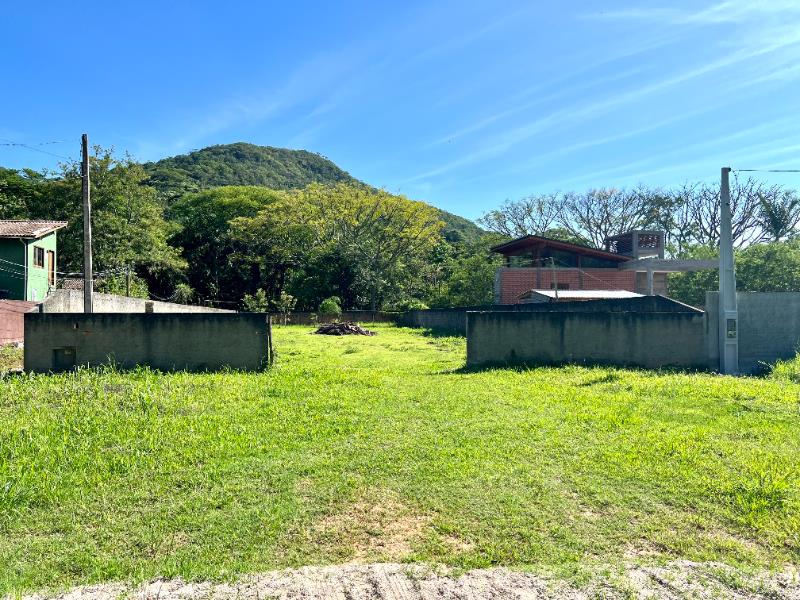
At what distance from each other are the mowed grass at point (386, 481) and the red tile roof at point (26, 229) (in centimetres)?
1389

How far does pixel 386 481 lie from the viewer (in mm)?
4609

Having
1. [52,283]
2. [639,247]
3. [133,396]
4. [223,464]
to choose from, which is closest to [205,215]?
[52,283]

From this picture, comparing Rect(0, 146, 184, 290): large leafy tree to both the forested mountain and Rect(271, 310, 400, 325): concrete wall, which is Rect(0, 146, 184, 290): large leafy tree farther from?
the forested mountain

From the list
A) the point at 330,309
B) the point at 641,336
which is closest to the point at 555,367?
the point at 641,336

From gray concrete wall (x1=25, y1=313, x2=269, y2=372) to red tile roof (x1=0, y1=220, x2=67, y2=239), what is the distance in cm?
1097

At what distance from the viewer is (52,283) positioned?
74.5ft

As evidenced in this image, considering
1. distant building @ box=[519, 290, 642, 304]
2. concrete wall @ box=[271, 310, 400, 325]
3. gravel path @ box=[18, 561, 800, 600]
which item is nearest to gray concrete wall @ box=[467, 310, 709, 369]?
distant building @ box=[519, 290, 642, 304]

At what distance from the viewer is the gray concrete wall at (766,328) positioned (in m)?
12.4

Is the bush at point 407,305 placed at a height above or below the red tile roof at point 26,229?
below

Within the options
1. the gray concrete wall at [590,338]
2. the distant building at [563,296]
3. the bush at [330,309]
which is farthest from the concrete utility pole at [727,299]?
the bush at [330,309]

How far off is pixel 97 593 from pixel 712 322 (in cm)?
1241

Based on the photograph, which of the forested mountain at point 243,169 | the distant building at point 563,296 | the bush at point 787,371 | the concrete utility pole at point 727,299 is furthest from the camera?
the forested mountain at point 243,169

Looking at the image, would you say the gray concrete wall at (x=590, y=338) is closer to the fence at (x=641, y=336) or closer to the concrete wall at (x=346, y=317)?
the fence at (x=641, y=336)

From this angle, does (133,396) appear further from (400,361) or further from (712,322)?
(712,322)
